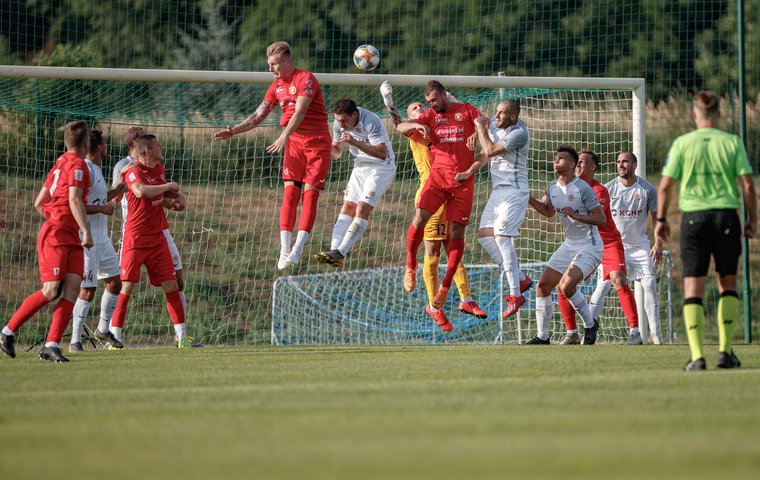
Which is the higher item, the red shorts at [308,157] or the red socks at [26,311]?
the red shorts at [308,157]

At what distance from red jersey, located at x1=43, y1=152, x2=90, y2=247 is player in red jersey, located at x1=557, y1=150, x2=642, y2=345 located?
597 cm

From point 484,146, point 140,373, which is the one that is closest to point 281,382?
point 140,373

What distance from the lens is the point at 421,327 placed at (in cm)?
1875

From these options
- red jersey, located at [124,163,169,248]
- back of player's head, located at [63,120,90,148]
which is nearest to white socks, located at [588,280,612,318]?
red jersey, located at [124,163,169,248]

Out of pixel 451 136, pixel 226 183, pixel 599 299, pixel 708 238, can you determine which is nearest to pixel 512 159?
pixel 451 136

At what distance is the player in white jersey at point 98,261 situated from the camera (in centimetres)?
1305

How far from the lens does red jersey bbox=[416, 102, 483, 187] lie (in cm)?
1377

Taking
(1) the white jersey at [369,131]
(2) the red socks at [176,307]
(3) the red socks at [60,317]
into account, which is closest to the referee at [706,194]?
(3) the red socks at [60,317]

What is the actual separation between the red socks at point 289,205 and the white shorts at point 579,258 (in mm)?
3038

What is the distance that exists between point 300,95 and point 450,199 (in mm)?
2202

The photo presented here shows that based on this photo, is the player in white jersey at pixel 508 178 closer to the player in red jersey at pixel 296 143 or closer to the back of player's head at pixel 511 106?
the back of player's head at pixel 511 106

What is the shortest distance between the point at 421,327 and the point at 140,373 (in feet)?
31.3

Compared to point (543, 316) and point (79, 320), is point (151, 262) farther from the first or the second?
point (543, 316)

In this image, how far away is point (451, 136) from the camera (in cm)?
1379
